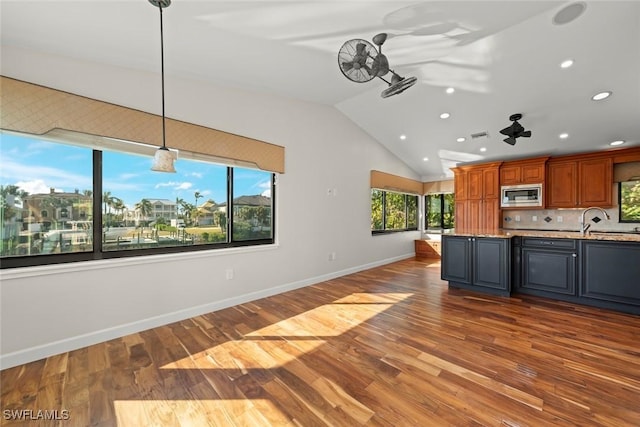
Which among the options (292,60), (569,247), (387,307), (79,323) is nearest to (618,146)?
(569,247)

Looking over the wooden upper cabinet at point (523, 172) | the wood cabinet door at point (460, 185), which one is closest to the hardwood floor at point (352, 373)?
the wooden upper cabinet at point (523, 172)

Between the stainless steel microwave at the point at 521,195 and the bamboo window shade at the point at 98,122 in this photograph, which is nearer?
the bamboo window shade at the point at 98,122

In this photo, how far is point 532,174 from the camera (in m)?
5.14

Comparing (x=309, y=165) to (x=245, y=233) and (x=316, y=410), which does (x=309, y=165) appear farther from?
(x=316, y=410)

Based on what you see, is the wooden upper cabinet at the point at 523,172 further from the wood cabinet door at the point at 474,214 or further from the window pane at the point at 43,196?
the window pane at the point at 43,196

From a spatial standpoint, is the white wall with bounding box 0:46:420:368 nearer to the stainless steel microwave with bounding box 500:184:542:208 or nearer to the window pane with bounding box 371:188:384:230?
the window pane with bounding box 371:188:384:230

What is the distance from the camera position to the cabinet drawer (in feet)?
11.2

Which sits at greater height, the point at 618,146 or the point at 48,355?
the point at 618,146

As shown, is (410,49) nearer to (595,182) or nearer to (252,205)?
(252,205)

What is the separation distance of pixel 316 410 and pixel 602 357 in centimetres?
247

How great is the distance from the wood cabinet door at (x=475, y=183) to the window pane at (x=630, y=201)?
2111mm

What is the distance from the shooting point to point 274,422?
1552 millimetres

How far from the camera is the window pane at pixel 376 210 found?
5.84 metres

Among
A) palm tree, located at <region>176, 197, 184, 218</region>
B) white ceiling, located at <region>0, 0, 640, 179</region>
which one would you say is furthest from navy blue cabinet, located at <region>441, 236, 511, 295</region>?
palm tree, located at <region>176, 197, 184, 218</region>
